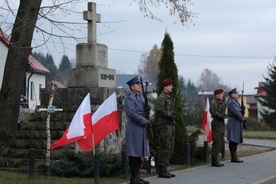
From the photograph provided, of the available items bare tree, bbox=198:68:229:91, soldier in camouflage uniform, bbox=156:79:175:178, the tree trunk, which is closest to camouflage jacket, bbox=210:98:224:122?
soldier in camouflage uniform, bbox=156:79:175:178

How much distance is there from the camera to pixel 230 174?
498 inches

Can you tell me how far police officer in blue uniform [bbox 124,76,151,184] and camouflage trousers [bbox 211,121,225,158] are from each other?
12.9 feet

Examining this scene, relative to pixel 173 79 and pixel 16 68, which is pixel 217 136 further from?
pixel 16 68

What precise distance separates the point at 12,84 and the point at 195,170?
5.21 metres

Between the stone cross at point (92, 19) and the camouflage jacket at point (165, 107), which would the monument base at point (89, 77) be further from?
the camouflage jacket at point (165, 107)

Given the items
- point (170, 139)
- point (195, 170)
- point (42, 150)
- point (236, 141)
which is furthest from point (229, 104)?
point (42, 150)

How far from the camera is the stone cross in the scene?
14656mm

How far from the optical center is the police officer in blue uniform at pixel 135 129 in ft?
34.4

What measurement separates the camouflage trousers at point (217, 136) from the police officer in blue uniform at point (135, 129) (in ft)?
12.9

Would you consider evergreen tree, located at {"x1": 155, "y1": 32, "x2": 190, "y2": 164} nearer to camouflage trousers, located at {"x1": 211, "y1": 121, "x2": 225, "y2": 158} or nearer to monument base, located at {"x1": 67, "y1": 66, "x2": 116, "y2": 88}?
camouflage trousers, located at {"x1": 211, "y1": 121, "x2": 225, "y2": 158}

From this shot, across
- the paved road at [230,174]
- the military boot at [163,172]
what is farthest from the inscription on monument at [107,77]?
the military boot at [163,172]

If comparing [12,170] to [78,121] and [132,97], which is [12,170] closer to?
[78,121]

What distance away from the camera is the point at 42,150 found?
13.5 metres

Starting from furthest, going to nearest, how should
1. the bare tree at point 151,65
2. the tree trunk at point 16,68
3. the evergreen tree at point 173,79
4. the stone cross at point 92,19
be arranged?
the bare tree at point 151,65 → the evergreen tree at point 173,79 → the stone cross at point 92,19 → the tree trunk at point 16,68
